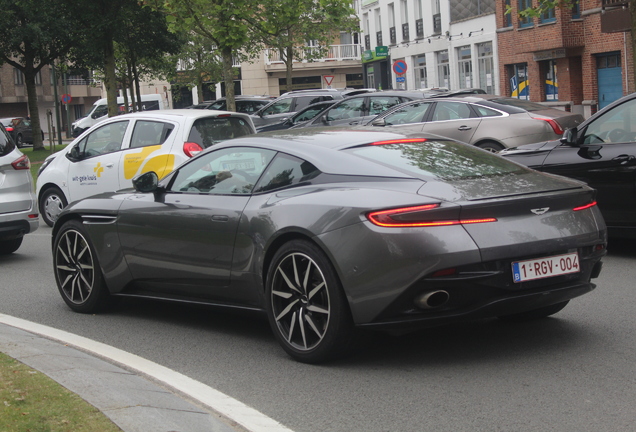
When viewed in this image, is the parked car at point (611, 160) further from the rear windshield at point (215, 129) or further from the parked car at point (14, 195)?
the parked car at point (14, 195)

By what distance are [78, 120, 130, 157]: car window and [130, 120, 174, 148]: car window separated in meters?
0.27

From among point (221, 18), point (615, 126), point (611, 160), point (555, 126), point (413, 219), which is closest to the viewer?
point (413, 219)

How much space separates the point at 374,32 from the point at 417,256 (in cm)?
5543

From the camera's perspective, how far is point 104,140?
13.6 meters

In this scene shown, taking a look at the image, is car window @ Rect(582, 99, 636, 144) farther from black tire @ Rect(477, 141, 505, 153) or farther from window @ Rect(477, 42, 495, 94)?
window @ Rect(477, 42, 495, 94)

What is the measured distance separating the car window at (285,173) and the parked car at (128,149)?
616cm

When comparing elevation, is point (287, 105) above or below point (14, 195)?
above

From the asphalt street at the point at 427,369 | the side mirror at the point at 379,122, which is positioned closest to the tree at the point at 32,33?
the side mirror at the point at 379,122

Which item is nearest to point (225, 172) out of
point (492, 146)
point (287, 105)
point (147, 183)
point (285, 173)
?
point (285, 173)

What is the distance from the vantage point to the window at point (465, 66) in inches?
1823

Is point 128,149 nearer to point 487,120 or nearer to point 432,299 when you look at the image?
point 487,120

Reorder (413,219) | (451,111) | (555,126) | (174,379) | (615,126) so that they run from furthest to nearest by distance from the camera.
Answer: (451,111), (555,126), (615,126), (174,379), (413,219)

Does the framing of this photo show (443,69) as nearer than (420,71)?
Yes

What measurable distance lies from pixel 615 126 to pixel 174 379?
570 centimetres
